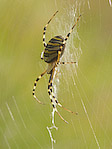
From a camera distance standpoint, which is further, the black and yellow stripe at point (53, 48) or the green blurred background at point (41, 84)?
the green blurred background at point (41, 84)

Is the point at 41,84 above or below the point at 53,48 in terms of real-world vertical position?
below

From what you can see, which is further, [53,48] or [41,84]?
[41,84]

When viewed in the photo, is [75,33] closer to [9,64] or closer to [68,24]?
[68,24]

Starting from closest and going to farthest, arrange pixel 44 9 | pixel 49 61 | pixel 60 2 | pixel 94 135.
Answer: pixel 49 61 → pixel 60 2 → pixel 94 135 → pixel 44 9

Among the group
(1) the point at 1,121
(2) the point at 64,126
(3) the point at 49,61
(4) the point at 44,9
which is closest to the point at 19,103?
(1) the point at 1,121

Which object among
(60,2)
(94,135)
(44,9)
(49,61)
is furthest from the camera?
(44,9)

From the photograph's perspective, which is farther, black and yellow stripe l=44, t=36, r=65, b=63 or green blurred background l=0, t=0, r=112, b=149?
green blurred background l=0, t=0, r=112, b=149

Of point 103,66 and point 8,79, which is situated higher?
point 8,79

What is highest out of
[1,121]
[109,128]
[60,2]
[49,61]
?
[60,2]
